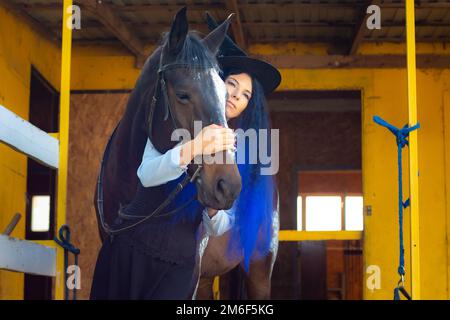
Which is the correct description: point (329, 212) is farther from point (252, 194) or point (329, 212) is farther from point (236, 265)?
point (252, 194)

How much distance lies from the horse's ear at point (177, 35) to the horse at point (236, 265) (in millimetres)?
964

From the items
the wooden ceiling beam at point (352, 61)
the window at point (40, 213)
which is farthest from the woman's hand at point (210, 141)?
the window at point (40, 213)

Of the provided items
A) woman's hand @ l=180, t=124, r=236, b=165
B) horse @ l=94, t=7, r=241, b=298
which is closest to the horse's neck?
horse @ l=94, t=7, r=241, b=298

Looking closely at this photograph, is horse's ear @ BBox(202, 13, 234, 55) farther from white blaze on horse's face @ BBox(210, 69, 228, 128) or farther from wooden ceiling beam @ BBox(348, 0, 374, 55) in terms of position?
wooden ceiling beam @ BBox(348, 0, 374, 55)

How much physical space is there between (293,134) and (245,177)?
5293 millimetres

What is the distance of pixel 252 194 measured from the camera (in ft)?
14.2

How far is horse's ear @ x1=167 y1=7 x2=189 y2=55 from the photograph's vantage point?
11.4ft

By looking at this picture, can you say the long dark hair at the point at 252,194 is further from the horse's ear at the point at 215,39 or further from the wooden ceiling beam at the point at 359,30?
the wooden ceiling beam at the point at 359,30

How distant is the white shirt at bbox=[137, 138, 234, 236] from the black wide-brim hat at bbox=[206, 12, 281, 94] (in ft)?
2.75

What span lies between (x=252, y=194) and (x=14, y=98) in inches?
98.2

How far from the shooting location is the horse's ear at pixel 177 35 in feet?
11.4

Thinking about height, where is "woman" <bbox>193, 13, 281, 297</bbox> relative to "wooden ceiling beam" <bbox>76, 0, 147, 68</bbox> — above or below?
below
